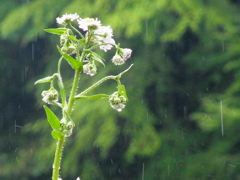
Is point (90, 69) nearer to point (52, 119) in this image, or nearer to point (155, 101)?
point (52, 119)

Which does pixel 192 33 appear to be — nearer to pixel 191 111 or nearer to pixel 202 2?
pixel 202 2

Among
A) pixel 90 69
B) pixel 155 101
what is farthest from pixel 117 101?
pixel 155 101

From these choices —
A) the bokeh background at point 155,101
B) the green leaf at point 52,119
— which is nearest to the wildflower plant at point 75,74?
the green leaf at point 52,119

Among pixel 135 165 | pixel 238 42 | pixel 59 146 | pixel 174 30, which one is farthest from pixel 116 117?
pixel 59 146

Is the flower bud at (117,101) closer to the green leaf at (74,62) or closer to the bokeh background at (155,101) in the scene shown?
the green leaf at (74,62)

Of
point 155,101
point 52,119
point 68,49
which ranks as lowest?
point 155,101

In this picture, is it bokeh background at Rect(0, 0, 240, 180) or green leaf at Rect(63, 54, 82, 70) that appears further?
bokeh background at Rect(0, 0, 240, 180)

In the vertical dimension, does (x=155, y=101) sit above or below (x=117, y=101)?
below

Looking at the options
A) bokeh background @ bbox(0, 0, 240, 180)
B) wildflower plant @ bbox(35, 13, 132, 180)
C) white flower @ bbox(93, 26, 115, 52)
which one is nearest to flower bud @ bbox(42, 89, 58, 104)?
wildflower plant @ bbox(35, 13, 132, 180)

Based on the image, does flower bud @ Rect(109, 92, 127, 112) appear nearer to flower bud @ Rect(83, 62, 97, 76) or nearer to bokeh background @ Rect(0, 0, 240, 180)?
flower bud @ Rect(83, 62, 97, 76)
